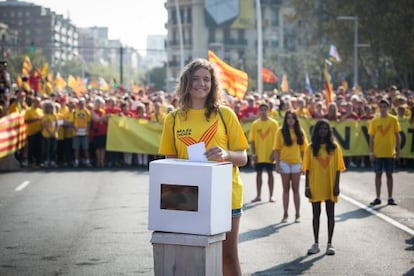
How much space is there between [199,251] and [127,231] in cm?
674

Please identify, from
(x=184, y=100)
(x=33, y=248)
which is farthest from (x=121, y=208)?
(x=184, y=100)

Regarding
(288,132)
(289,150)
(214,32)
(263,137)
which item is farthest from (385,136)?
(214,32)

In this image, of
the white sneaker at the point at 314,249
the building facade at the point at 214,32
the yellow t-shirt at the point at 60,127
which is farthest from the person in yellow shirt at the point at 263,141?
the building facade at the point at 214,32

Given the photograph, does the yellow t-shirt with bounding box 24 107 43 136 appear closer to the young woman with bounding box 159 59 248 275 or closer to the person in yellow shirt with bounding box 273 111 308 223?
the person in yellow shirt with bounding box 273 111 308 223

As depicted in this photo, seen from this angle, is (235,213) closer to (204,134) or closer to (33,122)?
(204,134)

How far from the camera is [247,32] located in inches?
5645

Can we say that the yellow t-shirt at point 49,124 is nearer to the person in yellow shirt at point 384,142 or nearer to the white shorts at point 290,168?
the person in yellow shirt at point 384,142

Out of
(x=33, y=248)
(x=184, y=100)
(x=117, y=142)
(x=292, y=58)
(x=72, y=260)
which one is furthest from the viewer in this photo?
(x=292, y=58)

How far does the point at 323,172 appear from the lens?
37.5 feet

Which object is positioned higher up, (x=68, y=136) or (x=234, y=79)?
(x=234, y=79)

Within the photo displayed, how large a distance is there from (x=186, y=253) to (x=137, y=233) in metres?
6.47

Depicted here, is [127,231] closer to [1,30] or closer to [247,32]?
[1,30]

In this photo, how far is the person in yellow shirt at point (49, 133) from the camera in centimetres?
2355

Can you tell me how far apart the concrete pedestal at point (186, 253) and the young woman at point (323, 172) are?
5.21 m
